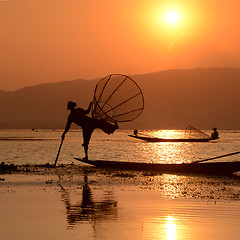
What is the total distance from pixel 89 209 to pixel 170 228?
349 centimetres

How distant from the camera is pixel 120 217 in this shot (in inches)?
571

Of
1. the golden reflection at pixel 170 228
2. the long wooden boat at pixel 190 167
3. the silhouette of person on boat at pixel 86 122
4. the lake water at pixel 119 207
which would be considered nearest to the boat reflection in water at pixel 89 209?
the lake water at pixel 119 207

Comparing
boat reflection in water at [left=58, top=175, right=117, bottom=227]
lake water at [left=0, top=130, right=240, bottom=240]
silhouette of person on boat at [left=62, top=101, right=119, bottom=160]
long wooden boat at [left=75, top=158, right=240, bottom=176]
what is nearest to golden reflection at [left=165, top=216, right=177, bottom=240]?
lake water at [left=0, top=130, right=240, bottom=240]

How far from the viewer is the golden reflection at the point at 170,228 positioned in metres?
11.9

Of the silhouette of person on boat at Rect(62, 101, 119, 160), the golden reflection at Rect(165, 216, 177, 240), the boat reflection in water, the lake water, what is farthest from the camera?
the silhouette of person on boat at Rect(62, 101, 119, 160)

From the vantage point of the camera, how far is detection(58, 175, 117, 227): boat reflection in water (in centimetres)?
1417

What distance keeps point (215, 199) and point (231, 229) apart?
5328 mm

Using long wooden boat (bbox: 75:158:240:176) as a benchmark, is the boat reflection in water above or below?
below

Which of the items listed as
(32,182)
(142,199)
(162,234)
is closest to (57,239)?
(162,234)

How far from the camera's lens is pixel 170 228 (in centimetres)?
1281

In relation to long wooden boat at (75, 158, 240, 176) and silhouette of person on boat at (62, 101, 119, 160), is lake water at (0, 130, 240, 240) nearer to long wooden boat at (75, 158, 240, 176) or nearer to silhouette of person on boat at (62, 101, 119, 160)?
long wooden boat at (75, 158, 240, 176)

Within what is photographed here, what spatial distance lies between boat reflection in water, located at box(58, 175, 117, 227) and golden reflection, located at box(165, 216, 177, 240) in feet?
4.49

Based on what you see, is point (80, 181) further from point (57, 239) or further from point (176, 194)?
point (57, 239)

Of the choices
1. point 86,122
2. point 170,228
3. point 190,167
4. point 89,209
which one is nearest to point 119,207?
point 89,209
